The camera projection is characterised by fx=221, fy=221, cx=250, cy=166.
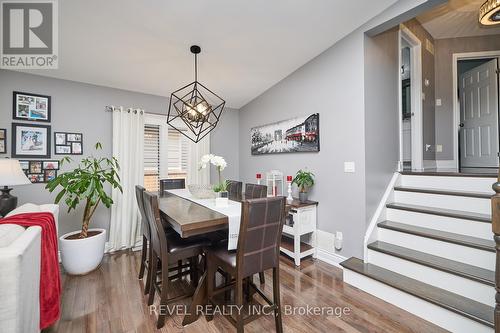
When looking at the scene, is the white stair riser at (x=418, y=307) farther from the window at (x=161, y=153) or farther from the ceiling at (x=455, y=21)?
the ceiling at (x=455, y=21)

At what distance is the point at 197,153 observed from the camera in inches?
157

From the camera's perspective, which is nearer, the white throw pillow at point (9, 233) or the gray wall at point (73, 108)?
the white throw pillow at point (9, 233)

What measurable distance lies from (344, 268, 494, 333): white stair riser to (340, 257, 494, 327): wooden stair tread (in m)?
0.04

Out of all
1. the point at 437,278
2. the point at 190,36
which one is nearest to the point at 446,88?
the point at 437,278

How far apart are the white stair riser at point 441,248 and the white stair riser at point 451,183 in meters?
0.74

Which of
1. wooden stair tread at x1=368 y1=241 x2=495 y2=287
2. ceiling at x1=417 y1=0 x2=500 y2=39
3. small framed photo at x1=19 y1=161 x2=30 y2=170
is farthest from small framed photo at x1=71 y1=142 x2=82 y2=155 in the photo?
ceiling at x1=417 y1=0 x2=500 y2=39

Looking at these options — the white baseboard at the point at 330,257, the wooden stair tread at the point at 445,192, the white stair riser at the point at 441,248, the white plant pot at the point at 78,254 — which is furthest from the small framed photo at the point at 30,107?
the wooden stair tread at the point at 445,192

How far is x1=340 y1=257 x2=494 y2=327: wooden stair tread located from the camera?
1.61 metres

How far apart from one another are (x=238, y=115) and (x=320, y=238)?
2.89m

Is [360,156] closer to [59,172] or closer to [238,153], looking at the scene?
[238,153]

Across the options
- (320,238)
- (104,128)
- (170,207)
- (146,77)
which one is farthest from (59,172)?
(320,238)

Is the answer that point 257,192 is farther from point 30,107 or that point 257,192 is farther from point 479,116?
point 479,116

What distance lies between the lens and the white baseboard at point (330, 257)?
2706mm

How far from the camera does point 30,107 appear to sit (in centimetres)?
277
